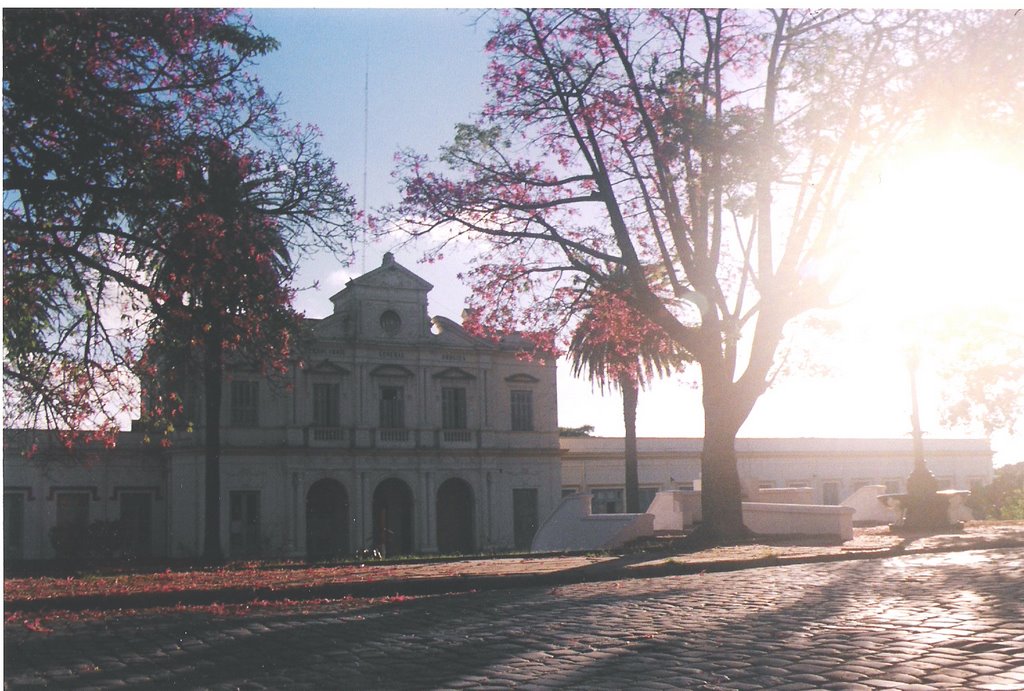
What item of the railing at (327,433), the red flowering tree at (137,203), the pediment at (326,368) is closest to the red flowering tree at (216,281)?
the red flowering tree at (137,203)

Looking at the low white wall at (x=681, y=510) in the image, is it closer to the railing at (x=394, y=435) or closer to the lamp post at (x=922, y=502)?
the lamp post at (x=922, y=502)

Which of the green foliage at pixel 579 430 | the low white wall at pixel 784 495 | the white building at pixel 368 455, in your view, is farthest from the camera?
the green foliage at pixel 579 430

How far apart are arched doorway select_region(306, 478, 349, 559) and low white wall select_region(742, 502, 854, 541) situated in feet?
70.3

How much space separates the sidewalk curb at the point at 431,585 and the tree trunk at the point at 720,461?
112 inches

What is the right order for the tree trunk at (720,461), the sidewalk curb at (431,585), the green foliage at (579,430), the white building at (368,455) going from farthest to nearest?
the green foliage at (579,430) < the white building at (368,455) < the tree trunk at (720,461) < the sidewalk curb at (431,585)

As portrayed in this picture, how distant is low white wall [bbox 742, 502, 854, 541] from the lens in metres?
16.6

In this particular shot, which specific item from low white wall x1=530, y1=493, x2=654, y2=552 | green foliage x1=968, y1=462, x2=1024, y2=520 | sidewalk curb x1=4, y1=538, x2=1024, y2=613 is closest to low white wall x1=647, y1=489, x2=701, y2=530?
low white wall x1=530, y1=493, x2=654, y2=552

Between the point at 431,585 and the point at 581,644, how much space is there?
335 centimetres

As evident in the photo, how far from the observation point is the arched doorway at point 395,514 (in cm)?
3912

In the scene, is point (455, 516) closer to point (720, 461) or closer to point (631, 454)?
point (631, 454)

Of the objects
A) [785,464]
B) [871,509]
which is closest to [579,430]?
[785,464]

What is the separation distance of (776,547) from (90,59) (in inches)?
398

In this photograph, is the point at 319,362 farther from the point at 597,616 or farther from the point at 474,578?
the point at 597,616

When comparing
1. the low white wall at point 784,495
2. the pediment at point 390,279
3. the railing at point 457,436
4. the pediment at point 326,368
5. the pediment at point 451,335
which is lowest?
the low white wall at point 784,495
